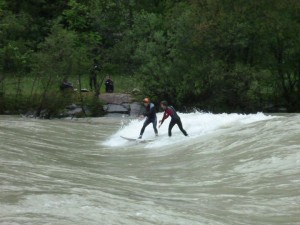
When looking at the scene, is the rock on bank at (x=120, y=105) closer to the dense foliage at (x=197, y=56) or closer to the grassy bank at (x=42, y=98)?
the grassy bank at (x=42, y=98)

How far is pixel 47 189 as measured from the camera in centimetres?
1094

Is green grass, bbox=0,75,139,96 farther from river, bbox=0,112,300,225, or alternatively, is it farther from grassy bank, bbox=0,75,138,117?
river, bbox=0,112,300,225

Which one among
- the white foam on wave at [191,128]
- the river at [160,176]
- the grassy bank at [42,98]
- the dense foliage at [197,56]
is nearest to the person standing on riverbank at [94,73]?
the dense foliage at [197,56]

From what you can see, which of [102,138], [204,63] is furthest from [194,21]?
[102,138]

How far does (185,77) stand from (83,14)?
13141mm

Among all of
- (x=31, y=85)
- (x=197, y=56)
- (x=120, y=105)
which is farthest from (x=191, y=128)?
(x=31, y=85)

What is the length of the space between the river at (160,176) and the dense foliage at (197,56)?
13.8 metres

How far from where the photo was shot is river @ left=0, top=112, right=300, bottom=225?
9.25 meters

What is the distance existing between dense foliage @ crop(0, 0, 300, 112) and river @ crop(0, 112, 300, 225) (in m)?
13.8

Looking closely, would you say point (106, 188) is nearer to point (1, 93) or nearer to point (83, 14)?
point (1, 93)

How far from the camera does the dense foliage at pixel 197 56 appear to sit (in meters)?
39.0

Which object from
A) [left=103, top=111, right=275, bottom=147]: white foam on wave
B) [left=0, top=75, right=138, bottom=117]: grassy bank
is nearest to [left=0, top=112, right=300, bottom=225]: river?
[left=103, top=111, right=275, bottom=147]: white foam on wave

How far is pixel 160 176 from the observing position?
48.4 feet

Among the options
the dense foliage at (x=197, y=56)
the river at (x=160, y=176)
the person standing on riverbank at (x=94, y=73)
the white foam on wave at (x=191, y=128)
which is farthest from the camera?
the person standing on riverbank at (x=94, y=73)
